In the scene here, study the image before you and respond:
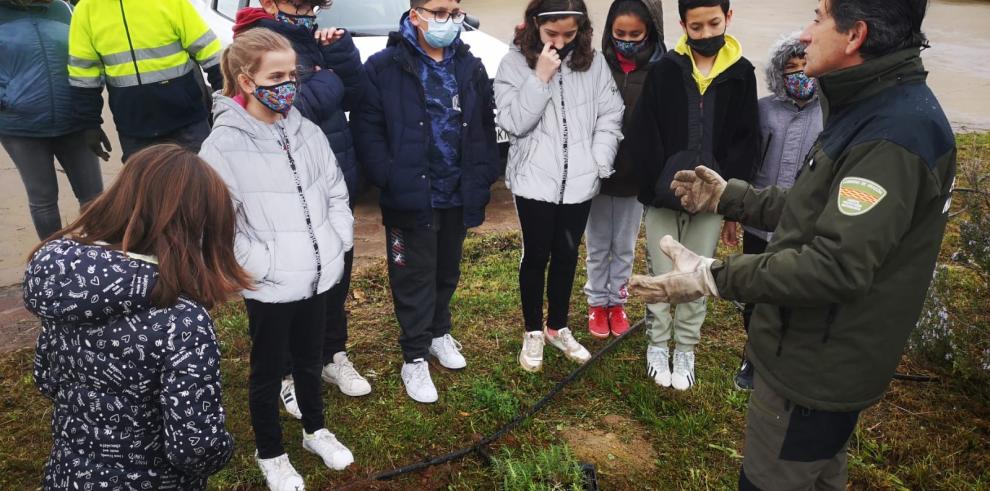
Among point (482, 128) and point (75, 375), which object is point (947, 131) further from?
point (75, 375)

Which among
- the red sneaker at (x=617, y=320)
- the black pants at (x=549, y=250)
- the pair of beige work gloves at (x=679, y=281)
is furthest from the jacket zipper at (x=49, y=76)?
the pair of beige work gloves at (x=679, y=281)

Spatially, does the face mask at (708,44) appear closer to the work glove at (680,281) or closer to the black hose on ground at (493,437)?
the work glove at (680,281)

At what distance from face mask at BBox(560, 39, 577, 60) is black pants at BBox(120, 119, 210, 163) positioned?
7.13 ft

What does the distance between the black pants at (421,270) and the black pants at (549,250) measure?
0.35 m

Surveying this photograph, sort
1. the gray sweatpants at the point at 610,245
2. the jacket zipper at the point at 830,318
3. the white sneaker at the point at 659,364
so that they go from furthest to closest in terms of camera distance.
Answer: the gray sweatpants at the point at 610,245 → the white sneaker at the point at 659,364 → the jacket zipper at the point at 830,318

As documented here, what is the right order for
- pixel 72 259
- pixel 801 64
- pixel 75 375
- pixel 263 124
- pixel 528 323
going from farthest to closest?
1. pixel 528 323
2. pixel 801 64
3. pixel 263 124
4. pixel 75 375
5. pixel 72 259

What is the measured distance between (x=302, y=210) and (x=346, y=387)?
1.31 m

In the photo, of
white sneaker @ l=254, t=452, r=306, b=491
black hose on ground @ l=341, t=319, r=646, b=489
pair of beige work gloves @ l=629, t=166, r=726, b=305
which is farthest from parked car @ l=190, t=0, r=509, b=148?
pair of beige work gloves @ l=629, t=166, r=726, b=305

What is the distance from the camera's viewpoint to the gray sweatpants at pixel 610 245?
414 centimetres

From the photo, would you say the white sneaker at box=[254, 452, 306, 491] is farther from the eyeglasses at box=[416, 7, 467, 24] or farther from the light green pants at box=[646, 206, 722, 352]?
the eyeglasses at box=[416, 7, 467, 24]

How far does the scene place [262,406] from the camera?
2.96 m

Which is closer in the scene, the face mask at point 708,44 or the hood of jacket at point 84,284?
the hood of jacket at point 84,284

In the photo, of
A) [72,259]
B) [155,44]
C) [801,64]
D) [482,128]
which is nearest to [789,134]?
[801,64]

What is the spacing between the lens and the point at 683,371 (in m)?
3.91
